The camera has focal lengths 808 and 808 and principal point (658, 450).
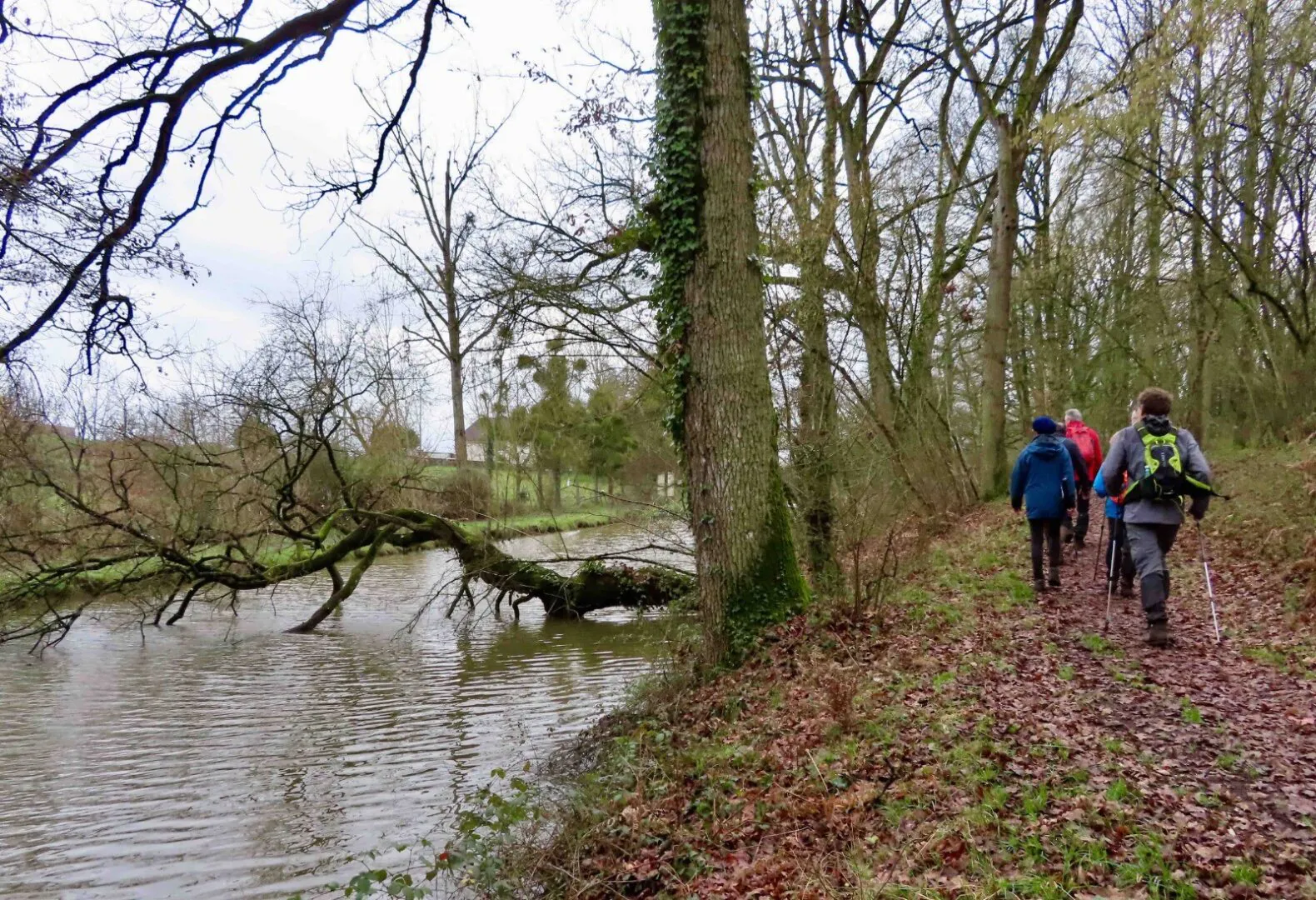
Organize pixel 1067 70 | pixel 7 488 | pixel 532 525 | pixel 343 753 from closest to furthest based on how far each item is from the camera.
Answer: pixel 343 753, pixel 7 488, pixel 1067 70, pixel 532 525

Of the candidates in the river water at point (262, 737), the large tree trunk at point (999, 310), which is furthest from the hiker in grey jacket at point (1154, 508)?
the large tree trunk at point (999, 310)

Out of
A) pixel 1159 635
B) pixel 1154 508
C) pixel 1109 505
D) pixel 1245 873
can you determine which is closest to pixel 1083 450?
pixel 1109 505

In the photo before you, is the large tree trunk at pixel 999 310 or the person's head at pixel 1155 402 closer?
the person's head at pixel 1155 402

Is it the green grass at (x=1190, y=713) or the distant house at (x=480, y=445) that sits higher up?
the distant house at (x=480, y=445)

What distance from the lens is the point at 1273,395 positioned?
16.8m

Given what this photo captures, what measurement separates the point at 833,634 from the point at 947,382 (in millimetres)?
17786

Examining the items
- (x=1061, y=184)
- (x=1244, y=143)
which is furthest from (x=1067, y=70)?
(x=1244, y=143)

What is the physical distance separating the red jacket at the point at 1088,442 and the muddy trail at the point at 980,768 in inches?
126

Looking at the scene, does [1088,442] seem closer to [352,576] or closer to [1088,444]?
[1088,444]

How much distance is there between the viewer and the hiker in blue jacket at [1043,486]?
325 inches

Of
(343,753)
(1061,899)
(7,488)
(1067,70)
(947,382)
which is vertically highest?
(1067,70)

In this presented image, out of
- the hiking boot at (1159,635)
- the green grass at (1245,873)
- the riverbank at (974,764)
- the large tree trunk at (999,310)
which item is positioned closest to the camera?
the green grass at (1245,873)

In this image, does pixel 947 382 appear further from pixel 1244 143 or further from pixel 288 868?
pixel 288 868

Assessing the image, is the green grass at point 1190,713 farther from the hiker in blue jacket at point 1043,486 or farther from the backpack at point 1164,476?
the hiker in blue jacket at point 1043,486
